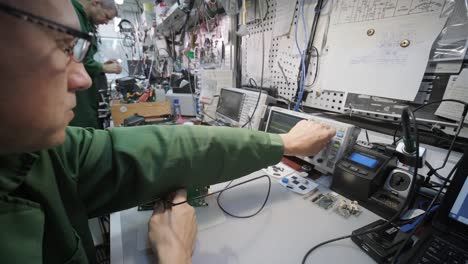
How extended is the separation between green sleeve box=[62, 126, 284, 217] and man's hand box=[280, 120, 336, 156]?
0.07 m

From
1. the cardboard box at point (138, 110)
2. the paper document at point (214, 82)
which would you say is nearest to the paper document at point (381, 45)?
the paper document at point (214, 82)

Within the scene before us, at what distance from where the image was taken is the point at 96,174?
0.51 meters

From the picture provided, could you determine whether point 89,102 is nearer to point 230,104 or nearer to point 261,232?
point 230,104

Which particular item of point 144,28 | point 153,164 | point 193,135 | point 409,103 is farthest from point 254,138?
point 144,28

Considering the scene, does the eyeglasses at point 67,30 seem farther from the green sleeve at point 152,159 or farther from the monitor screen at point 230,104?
the monitor screen at point 230,104

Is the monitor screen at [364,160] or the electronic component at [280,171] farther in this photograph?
the electronic component at [280,171]

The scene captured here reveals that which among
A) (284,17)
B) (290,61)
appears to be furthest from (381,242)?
(284,17)

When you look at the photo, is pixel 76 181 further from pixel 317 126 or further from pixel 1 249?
pixel 317 126

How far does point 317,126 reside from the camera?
721 millimetres

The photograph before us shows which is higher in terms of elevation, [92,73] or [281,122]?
[92,73]

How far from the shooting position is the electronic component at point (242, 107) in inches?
43.9

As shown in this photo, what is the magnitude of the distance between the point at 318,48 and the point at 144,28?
4486 millimetres

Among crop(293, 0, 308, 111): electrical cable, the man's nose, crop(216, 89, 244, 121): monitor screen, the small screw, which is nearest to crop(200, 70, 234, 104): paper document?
crop(216, 89, 244, 121): monitor screen

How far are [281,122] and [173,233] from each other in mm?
655
